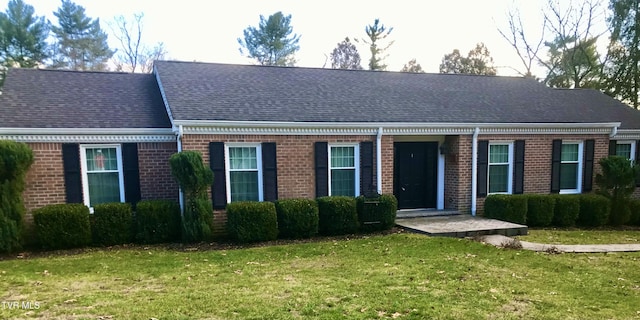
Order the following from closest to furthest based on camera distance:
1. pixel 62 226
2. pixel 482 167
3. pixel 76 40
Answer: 1. pixel 62 226
2. pixel 482 167
3. pixel 76 40

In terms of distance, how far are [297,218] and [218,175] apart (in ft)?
6.90

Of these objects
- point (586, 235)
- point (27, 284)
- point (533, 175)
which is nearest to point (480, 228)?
point (586, 235)

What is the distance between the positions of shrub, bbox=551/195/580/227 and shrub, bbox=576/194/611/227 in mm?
259

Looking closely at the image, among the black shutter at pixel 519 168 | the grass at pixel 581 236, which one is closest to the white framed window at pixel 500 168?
the black shutter at pixel 519 168

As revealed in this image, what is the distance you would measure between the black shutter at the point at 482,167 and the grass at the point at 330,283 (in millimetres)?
3575

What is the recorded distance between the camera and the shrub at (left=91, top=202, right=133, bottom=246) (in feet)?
25.8

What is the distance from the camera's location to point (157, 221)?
815 centimetres

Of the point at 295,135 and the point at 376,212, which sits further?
the point at 295,135

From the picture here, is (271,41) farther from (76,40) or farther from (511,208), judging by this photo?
(511,208)

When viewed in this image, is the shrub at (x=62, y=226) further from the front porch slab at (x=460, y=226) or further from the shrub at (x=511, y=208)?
the shrub at (x=511, y=208)

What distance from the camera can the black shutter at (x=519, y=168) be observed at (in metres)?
10.9

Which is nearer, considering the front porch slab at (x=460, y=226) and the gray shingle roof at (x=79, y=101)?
the gray shingle roof at (x=79, y=101)

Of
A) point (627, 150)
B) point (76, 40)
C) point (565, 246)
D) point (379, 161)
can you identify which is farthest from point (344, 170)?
point (76, 40)

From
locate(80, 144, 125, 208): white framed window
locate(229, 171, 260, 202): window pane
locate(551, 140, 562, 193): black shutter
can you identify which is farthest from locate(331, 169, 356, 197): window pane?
locate(551, 140, 562, 193): black shutter
